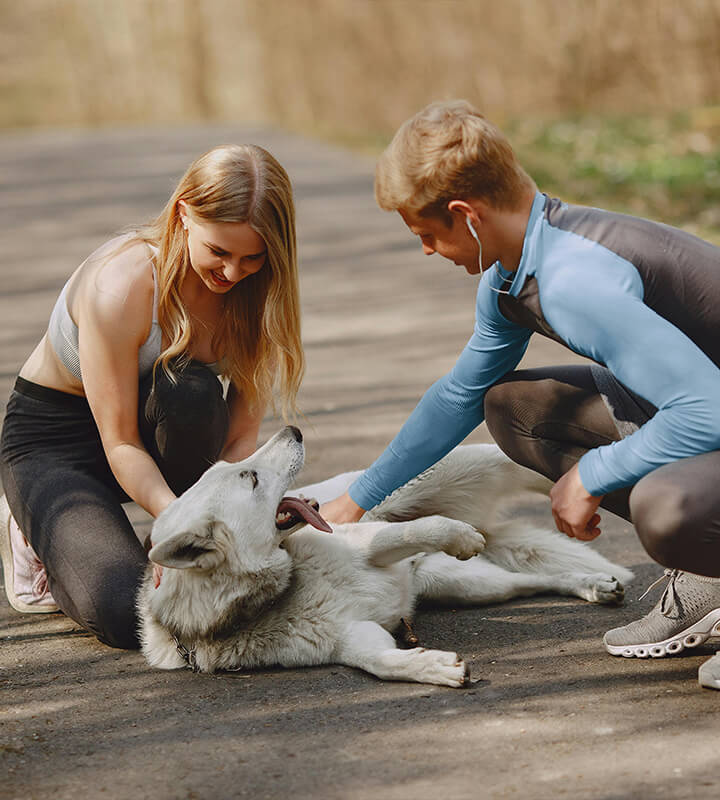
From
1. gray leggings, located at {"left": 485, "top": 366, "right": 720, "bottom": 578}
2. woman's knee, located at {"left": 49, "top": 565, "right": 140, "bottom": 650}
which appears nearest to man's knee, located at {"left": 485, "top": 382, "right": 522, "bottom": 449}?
gray leggings, located at {"left": 485, "top": 366, "right": 720, "bottom": 578}

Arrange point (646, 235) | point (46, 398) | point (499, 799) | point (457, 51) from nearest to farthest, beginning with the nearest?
1. point (499, 799)
2. point (646, 235)
3. point (46, 398)
4. point (457, 51)

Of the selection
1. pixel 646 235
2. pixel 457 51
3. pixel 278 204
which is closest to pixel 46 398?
pixel 278 204

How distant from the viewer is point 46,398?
3.66m

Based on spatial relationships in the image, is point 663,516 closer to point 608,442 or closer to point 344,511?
point 608,442

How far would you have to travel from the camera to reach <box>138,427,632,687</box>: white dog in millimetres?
2994

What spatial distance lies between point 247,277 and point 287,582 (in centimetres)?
102

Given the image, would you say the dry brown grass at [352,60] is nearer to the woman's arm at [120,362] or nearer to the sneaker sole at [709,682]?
the woman's arm at [120,362]

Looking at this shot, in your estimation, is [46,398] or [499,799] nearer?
[499,799]

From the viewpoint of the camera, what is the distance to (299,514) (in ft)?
10.5

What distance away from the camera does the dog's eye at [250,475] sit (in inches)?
124

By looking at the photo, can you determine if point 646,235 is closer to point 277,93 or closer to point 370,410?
point 370,410

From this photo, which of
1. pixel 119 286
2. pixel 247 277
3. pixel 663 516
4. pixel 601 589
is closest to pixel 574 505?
pixel 663 516

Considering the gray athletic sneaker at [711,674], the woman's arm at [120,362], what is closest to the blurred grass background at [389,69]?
the woman's arm at [120,362]

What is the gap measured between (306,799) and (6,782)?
2.27 ft
